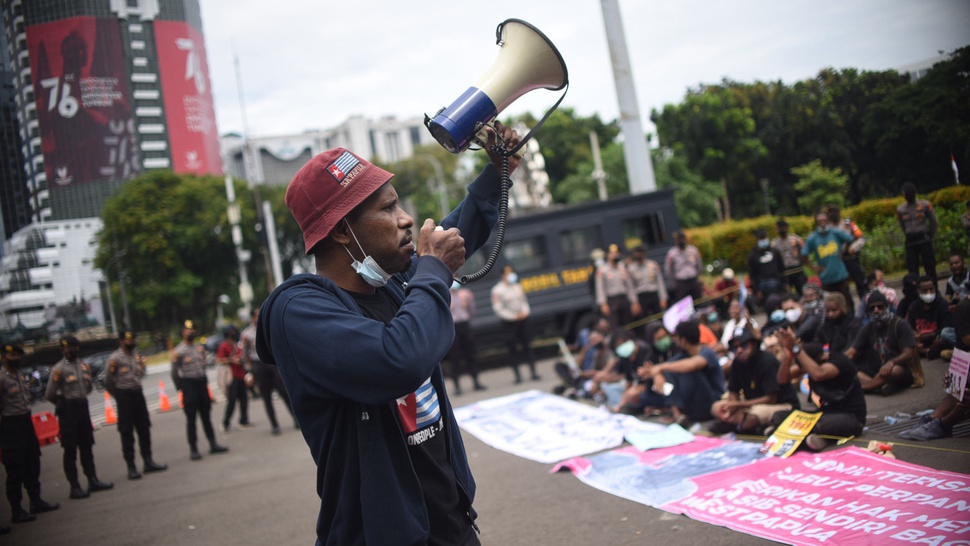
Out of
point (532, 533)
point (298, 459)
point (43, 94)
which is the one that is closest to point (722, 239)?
point (298, 459)

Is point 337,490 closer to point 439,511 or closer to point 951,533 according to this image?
point 439,511

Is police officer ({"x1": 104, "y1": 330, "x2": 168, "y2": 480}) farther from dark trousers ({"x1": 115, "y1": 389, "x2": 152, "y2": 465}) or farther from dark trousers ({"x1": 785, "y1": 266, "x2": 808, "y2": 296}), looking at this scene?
dark trousers ({"x1": 785, "y1": 266, "x2": 808, "y2": 296})

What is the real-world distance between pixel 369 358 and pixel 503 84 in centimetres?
109

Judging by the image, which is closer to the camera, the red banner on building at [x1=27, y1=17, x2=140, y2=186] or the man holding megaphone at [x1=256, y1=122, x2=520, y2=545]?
the man holding megaphone at [x1=256, y1=122, x2=520, y2=545]

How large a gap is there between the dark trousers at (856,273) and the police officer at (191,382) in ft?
27.3

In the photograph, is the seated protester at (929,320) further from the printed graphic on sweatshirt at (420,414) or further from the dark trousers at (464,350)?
the dark trousers at (464,350)

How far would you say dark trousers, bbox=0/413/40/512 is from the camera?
673cm

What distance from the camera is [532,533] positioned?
518cm

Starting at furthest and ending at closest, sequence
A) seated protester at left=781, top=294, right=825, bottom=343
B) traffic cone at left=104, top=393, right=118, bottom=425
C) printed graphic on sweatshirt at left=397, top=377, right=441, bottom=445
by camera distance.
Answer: traffic cone at left=104, top=393, right=118, bottom=425 → seated protester at left=781, top=294, right=825, bottom=343 → printed graphic on sweatshirt at left=397, top=377, right=441, bottom=445

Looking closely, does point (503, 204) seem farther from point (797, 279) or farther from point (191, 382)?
point (797, 279)

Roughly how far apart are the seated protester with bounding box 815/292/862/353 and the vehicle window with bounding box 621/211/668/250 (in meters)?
7.72

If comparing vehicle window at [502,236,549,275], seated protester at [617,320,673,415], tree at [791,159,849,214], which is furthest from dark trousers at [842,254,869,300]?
vehicle window at [502,236,549,275]

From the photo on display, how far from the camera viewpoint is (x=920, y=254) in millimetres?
5902

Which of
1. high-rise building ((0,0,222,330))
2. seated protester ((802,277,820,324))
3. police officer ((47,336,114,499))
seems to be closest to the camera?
high-rise building ((0,0,222,330))
